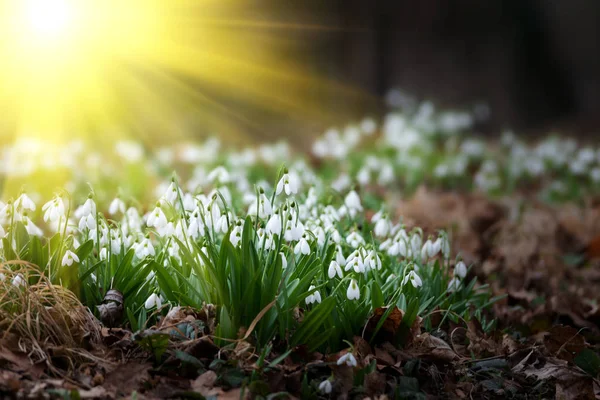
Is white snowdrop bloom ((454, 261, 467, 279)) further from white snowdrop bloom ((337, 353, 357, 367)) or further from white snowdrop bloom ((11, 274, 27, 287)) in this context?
white snowdrop bloom ((11, 274, 27, 287))

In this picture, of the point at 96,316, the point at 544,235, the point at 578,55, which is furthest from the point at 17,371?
the point at 578,55

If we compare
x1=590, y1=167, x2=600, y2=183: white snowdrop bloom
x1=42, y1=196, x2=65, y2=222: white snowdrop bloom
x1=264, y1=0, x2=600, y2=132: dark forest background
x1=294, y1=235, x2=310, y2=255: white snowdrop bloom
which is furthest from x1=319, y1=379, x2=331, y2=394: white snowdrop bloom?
x1=264, y1=0, x2=600, y2=132: dark forest background

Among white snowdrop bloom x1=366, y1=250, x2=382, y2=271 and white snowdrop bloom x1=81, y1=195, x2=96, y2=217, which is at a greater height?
white snowdrop bloom x1=81, y1=195, x2=96, y2=217

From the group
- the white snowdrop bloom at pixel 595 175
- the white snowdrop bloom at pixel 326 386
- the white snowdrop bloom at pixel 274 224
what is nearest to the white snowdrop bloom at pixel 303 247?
the white snowdrop bloom at pixel 274 224

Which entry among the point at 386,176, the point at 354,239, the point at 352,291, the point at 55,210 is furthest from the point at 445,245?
the point at 386,176

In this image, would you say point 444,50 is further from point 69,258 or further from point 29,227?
point 69,258
